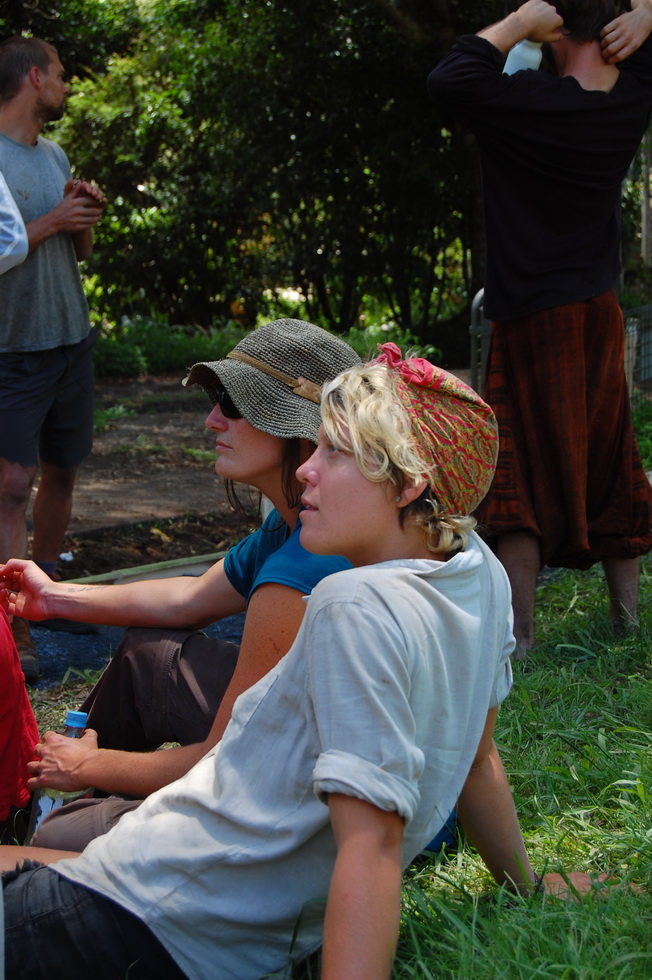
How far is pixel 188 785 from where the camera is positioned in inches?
69.2

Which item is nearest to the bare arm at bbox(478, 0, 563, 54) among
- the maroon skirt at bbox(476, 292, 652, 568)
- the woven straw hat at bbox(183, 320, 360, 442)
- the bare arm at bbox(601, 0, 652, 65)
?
the bare arm at bbox(601, 0, 652, 65)

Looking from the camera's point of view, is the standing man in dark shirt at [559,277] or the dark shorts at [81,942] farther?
the standing man in dark shirt at [559,277]

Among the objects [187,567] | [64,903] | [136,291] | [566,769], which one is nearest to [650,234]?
[136,291]

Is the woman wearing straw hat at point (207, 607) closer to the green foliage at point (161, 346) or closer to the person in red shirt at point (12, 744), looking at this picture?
the person in red shirt at point (12, 744)

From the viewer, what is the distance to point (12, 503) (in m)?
4.11

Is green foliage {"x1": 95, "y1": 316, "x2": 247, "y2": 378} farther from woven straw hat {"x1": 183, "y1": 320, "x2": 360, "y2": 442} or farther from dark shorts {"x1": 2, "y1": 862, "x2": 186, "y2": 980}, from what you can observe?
dark shorts {"x1": 2, "y1": 862, "x2": 186, "y2": 980}

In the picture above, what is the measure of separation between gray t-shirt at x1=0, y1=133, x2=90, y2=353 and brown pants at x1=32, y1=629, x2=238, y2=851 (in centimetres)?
197

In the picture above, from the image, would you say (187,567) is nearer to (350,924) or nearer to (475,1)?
(350,924)

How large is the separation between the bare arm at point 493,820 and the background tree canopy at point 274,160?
9.63m

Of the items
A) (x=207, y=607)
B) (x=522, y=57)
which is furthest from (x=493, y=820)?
(x=522, y=57)

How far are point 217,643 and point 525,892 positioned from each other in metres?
0.88

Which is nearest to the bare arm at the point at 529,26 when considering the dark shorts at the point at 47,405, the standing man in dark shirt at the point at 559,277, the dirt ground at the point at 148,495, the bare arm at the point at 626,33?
the standing man in dark shirt at the point at 559,277

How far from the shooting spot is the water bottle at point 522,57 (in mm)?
3461

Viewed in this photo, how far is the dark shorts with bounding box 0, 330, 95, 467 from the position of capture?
4.17 meters
